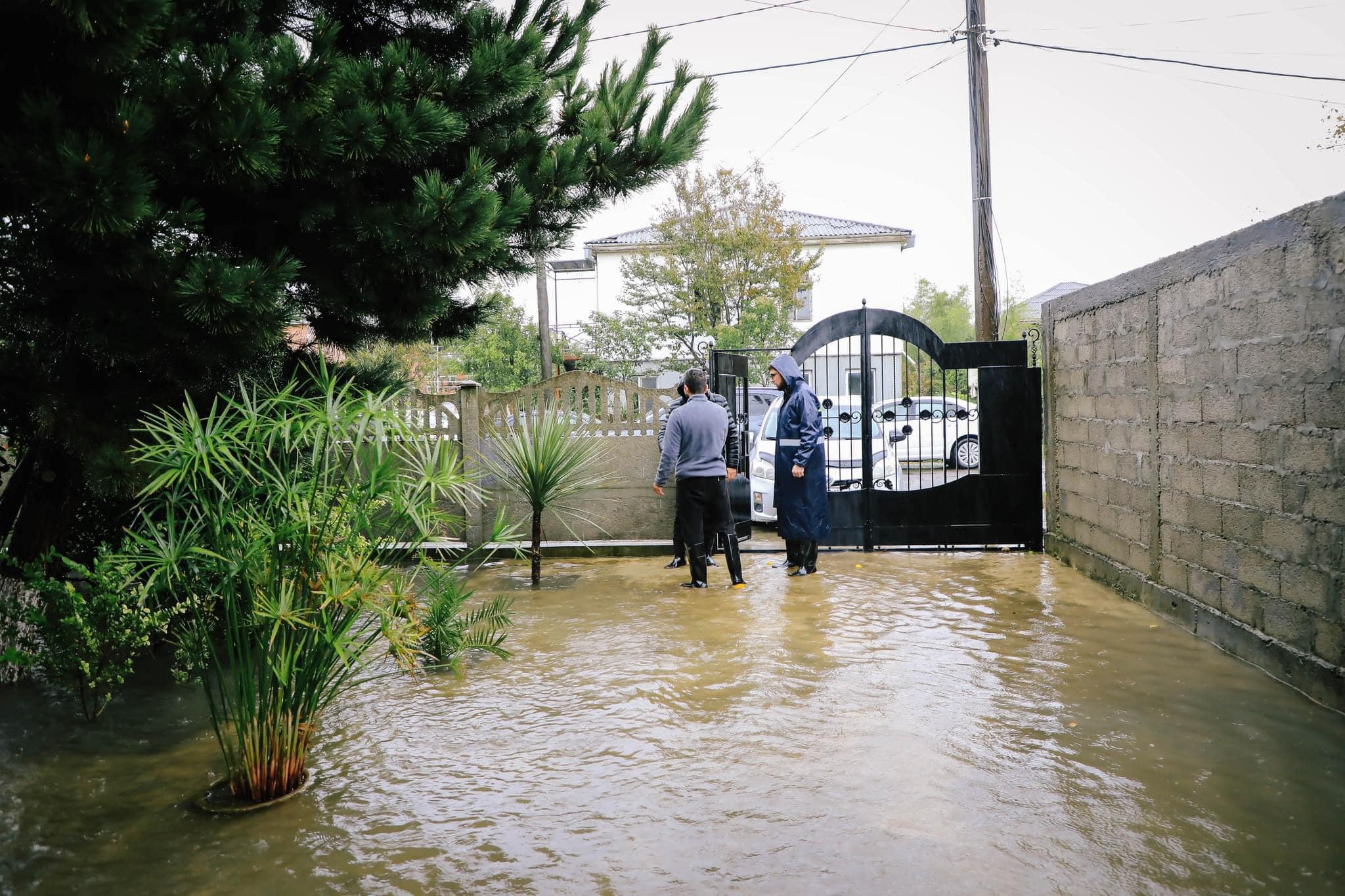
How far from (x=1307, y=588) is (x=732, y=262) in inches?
827

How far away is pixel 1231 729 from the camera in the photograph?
182 inches

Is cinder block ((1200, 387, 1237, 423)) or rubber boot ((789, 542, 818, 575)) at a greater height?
cinder block ((1200, 387, 1237, 423))

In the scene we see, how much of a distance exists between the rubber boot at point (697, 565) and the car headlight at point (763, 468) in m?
3.71

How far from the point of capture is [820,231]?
3388 cm

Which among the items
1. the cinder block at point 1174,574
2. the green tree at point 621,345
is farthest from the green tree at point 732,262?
the cinder block at point 1174,574

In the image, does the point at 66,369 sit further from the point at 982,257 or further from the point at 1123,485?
the point at 982,257

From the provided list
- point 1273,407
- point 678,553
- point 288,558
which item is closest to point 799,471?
point 678,553

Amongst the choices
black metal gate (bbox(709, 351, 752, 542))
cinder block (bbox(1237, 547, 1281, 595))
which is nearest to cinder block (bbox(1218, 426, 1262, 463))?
cinder block (bbox(1237, 547, 1281, 595))

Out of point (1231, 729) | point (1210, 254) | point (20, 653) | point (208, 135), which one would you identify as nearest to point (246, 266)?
point (208, 135)

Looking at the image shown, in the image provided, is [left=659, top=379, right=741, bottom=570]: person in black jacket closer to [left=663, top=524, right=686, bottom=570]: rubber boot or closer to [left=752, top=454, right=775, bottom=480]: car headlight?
[left=663, top=524, right=686, bottom=570]: rubber boot

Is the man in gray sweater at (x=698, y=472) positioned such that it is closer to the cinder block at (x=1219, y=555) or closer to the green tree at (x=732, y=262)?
the cinder block at (x=1219, y=555)

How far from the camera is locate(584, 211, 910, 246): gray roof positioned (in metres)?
32.8

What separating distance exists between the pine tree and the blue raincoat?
2.95 m

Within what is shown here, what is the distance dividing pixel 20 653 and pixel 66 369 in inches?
60.4
